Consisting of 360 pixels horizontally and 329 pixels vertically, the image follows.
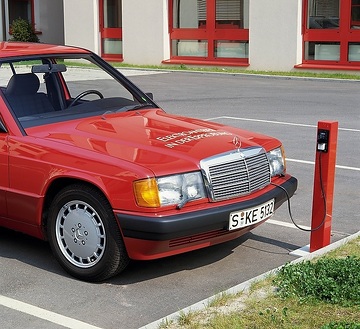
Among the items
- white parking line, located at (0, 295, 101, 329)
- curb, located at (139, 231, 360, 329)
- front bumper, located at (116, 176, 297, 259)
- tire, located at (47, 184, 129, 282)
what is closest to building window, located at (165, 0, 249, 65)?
curb, located at (139, 231, 360, 329)

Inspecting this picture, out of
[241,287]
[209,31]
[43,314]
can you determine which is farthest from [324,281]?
[209,31]

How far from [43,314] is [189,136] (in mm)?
1848

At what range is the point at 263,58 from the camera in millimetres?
24844

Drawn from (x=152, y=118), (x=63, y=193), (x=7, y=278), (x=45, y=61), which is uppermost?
(x=45, y=61)

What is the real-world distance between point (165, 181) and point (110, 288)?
35.5 inches

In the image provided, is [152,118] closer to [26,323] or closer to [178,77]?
[26,323]

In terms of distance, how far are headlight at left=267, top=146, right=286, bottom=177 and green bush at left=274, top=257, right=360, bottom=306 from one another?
0.97 m

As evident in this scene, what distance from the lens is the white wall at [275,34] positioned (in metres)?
23.8

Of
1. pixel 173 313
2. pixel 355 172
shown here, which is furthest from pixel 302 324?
pixel 355 172

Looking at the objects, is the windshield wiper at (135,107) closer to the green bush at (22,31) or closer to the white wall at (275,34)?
the white wall at (275,34)

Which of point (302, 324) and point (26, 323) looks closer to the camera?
point (302, 324)

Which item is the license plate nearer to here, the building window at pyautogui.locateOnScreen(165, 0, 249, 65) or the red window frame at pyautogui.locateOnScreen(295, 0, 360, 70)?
the red window frame at pyautogui.locateOnScreen(295, 0, 360, 70)

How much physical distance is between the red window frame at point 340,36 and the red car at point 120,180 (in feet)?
56.4

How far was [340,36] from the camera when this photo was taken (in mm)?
23000
